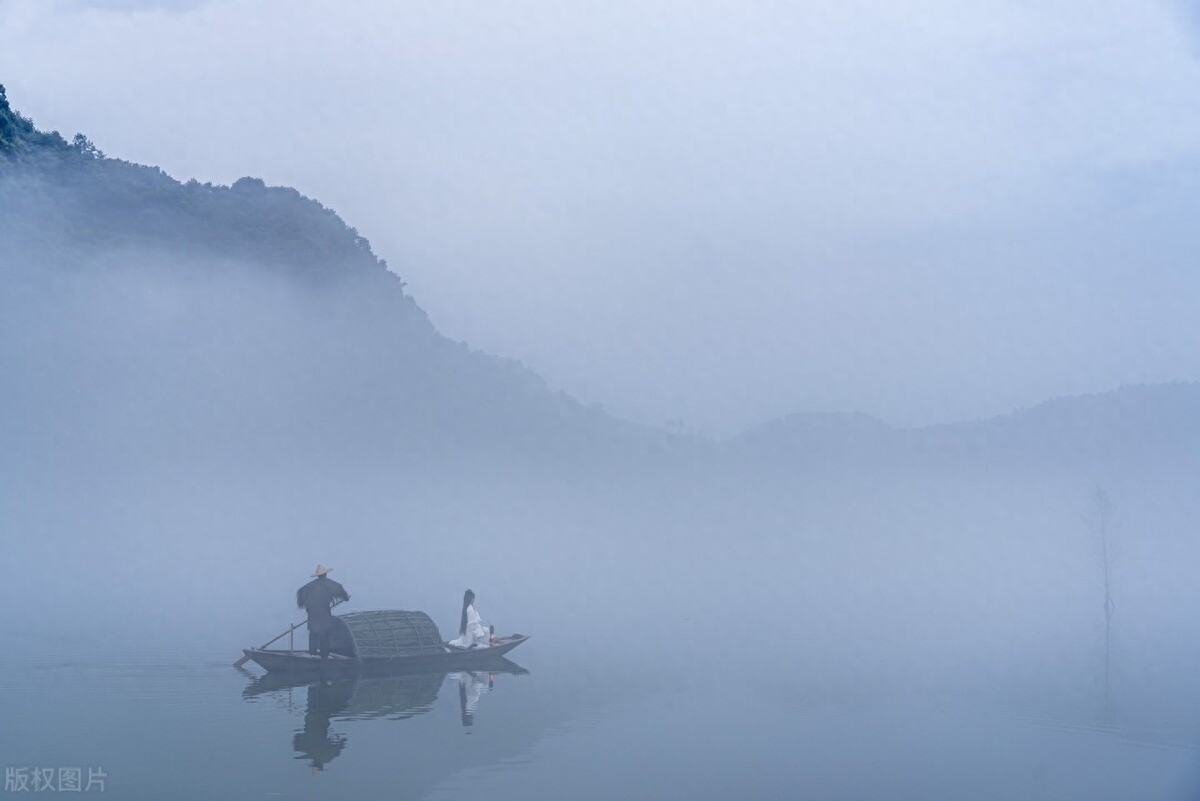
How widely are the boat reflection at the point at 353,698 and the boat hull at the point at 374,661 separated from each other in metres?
0.23

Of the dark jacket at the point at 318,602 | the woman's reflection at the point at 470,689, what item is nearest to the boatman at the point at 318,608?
the dark jacket at the point at 318,602

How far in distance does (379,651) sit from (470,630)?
3.04 metres

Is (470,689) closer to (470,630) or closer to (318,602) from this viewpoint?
(470,630)

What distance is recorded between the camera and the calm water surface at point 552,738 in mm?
16078

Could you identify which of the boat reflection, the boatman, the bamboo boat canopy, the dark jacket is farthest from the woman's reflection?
the dark jacket

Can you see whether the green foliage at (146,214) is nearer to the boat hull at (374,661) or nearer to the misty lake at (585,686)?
the misty lake at (585,686)

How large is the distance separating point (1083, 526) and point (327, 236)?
109m

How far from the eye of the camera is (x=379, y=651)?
24688 mm

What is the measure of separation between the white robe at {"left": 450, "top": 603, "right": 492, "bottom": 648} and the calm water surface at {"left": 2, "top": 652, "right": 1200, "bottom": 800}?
2.66 feet

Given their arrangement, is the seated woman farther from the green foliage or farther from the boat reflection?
the green foliage

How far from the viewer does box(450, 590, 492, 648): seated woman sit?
2705cm

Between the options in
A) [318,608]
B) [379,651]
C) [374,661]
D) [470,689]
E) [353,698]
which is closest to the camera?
[353,698]

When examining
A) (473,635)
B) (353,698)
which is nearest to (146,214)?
(473,635)

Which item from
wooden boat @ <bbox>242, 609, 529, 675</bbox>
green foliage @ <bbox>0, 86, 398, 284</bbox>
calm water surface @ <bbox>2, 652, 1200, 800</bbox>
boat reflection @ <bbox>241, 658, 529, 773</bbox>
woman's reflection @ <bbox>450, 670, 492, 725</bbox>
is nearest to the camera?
calm water surface @ <bbox>2, 652, 1200, 800</bbox>
